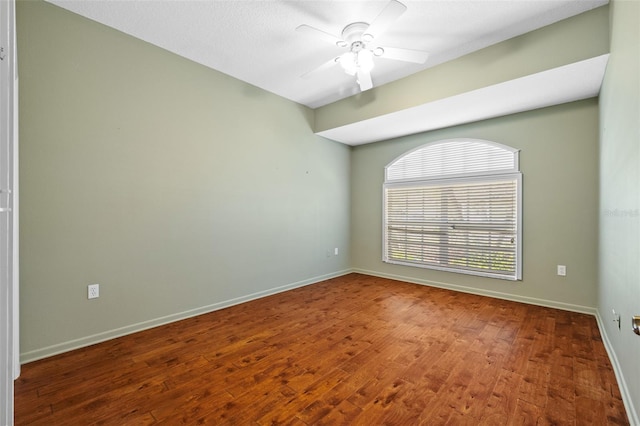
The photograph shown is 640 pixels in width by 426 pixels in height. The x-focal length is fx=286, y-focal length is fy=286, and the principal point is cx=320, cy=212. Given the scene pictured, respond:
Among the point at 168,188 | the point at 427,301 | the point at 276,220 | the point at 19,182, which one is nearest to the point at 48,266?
the point at 19,182

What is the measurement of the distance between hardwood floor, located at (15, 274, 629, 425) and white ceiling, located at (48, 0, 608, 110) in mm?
2767

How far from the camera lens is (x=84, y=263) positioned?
2.41 metres

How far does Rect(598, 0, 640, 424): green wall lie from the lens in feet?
4.70

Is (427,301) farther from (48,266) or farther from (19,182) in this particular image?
(19,182)

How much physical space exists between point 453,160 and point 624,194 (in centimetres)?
252

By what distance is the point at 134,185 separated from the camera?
Answer: 2697 millimetres

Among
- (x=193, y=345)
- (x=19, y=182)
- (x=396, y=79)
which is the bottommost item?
(x=193, y=345)

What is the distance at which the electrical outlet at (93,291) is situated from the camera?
8.00 feet

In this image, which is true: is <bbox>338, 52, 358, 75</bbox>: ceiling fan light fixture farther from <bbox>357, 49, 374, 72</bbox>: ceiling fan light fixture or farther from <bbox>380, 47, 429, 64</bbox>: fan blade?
<bbox>380, 47, 429, 64</bbox>: fan blade

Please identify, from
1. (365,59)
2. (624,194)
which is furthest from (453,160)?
(624,194)

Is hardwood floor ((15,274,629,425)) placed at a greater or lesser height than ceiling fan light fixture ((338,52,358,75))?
lesser

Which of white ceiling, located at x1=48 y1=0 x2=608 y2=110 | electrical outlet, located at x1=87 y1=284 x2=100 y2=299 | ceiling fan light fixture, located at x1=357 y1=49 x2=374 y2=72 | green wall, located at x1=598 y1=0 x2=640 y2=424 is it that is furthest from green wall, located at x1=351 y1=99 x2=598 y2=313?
electrical outlet, located at x1=87 y1=284 x2=100 y2=299

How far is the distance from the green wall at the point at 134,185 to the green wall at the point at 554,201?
114 inches

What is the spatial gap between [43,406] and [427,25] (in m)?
3.87
